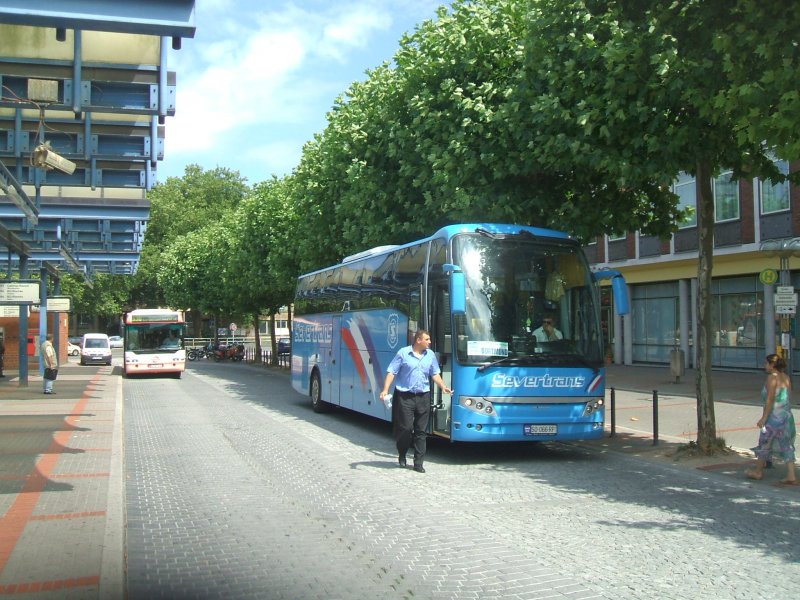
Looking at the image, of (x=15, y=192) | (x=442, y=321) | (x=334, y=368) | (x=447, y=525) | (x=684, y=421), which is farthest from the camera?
(x=334, y=368)

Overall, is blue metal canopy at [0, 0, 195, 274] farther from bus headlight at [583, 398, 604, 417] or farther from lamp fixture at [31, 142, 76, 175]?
bus headlight at [583, 398, 604, 417]

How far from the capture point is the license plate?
35.7ft

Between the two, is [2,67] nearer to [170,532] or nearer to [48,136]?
[48,136]

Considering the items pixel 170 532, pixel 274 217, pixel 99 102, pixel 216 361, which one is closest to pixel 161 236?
pixel 216 361

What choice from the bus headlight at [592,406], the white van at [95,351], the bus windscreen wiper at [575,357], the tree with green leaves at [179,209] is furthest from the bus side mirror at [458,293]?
the tree with green leaves at [179,209]

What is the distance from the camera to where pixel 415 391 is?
10391mm

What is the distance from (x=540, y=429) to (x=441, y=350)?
1759 mm

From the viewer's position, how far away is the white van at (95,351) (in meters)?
45.9

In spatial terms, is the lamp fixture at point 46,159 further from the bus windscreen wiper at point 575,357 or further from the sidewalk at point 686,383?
the sidewalk at point 686,383

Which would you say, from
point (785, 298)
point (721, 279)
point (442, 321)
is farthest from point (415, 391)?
point (721, 279)

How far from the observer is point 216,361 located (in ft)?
183

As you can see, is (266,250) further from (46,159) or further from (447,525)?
(447,525)

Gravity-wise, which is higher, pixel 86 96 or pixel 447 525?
pixel 86 96

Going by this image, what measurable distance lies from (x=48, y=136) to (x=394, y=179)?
24.0ft
